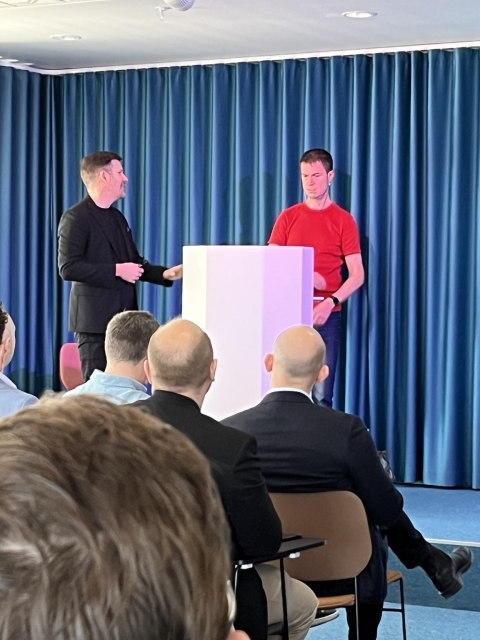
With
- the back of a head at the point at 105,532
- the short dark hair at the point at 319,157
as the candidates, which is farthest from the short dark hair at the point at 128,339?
the back of a head at the point at 105,532

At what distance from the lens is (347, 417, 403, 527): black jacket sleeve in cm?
288

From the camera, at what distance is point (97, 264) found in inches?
200

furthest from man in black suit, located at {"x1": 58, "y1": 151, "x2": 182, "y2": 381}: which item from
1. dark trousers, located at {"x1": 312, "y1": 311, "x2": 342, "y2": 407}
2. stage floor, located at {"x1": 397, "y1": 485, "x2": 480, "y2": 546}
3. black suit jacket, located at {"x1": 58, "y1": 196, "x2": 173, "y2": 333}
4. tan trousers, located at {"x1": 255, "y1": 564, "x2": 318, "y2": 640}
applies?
tan trousers, located at {"x1": 255, "y1": 564, "x2": 318, "y2": 640}

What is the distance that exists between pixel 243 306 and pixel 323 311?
1.31 meters

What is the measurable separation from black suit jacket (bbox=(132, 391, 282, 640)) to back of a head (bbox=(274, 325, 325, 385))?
2.18ft

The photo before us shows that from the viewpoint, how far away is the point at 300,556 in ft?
9.36

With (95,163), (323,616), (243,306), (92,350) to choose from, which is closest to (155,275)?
(92,350)

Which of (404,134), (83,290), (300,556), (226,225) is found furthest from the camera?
Result: (226,225)

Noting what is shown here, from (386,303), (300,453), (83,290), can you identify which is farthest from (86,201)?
(300,453)

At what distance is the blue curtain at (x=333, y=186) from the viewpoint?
5.79m

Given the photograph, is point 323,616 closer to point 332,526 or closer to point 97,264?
point 332,526

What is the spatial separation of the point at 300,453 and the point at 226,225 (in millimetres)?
3691

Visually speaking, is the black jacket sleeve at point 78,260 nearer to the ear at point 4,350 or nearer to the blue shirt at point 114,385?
the blue shirt at point 114,385

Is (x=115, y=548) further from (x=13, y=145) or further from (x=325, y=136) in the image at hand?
(x=13, y=145)
